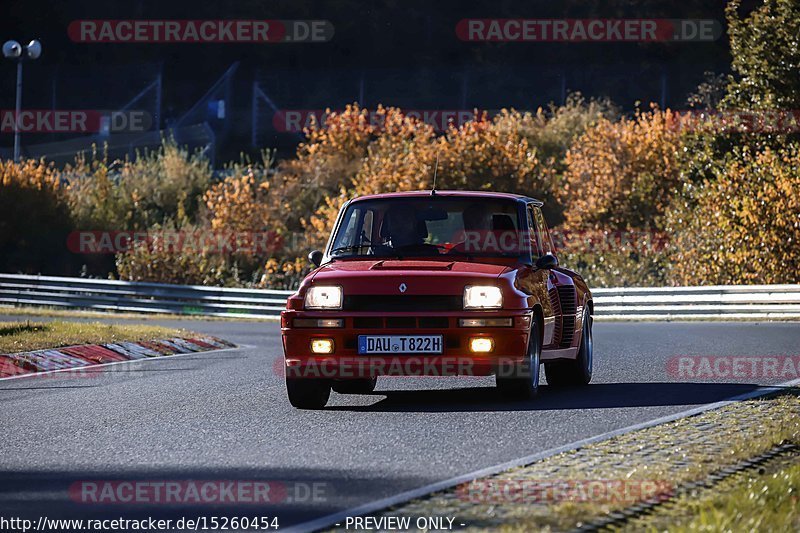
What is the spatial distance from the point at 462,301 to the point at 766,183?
27588mm

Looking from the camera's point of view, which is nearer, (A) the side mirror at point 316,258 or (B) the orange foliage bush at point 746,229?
(A) the side mirror at point 316,258

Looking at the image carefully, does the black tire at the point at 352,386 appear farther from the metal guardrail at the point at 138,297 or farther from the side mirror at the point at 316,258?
the metal guardrail at the point at 138,297

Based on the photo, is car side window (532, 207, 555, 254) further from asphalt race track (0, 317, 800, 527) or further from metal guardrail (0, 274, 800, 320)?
metal guardrail (0, 274, 800, 320)

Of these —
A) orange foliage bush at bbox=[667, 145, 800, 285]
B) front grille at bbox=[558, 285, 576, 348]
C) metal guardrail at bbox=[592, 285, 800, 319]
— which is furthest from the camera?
orange foliage bush at bbox=[667, 145, 800, 285]

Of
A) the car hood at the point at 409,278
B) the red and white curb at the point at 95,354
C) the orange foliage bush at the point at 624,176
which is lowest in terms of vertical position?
the red and white curb at the point at 95,354

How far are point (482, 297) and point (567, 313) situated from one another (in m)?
2.11

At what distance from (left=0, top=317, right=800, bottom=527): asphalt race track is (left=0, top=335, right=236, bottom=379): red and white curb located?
2.76ft

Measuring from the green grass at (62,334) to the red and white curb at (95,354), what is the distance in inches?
9.4

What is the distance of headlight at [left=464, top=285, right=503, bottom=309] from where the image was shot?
11.7m

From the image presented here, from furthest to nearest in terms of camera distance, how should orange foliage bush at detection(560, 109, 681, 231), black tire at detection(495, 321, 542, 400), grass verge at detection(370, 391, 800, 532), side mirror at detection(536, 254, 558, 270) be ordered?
orange foliage bush at detection(560, 109, 681, 231), side mirror at detection(536, 254, 558, 270), black tire at detection(495, 321, 542, 400), grass verge at detection(370, 391, 800, 532)

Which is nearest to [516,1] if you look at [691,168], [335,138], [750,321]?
[335,138]

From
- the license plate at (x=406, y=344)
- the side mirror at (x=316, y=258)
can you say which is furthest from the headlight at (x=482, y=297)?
the side mirror at (x=316, y=258)

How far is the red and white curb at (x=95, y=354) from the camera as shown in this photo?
1716 centimetres

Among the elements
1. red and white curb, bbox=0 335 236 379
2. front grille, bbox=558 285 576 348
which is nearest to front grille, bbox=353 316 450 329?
front grille, bbox=558 285 576 348
